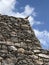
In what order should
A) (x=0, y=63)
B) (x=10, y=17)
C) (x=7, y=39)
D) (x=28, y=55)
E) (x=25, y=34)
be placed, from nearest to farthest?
(x=0, y=63) → (x=28, y=55) → (x=7, y=39) → (x=25, y=34) → (x=10, y=17)

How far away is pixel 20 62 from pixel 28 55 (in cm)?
63

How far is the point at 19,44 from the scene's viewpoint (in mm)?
10281

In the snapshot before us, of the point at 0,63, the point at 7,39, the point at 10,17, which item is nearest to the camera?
the point at 0,63

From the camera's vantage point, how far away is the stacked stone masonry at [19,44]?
9422mm

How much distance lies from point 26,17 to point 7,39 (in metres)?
2.35

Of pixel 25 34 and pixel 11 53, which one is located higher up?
pixel 25 34

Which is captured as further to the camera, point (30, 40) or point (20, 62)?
point (30, 40)

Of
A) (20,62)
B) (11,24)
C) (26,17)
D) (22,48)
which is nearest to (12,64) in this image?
(20,62)

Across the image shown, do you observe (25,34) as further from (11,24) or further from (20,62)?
(20,62)

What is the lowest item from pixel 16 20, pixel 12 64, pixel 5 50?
pixel 12 64

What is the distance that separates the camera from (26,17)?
1245 cm

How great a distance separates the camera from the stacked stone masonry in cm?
942

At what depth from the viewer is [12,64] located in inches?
361

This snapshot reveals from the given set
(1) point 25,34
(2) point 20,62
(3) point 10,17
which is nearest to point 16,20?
(3) point 10,17
